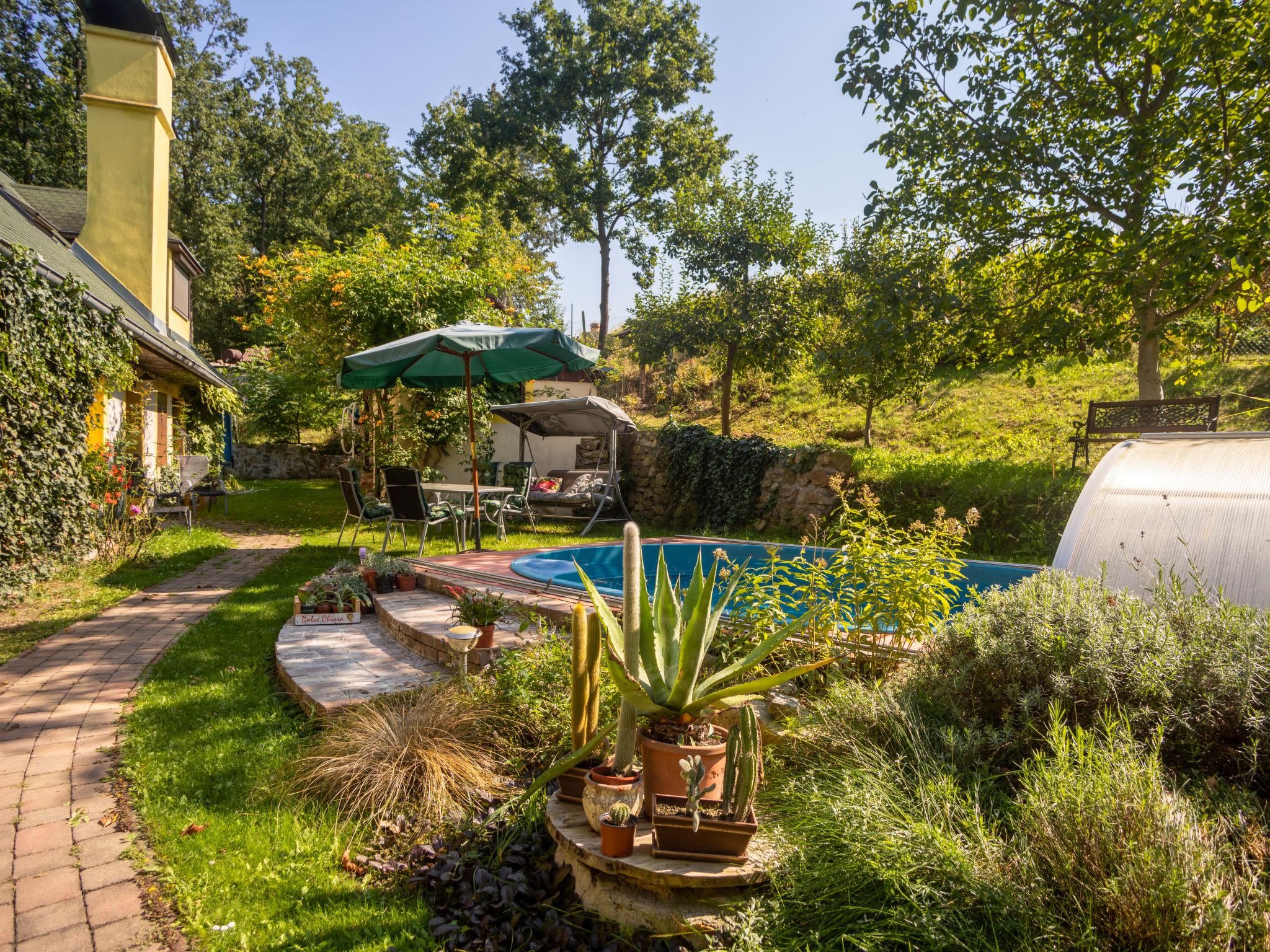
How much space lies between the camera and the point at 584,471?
1259 cm

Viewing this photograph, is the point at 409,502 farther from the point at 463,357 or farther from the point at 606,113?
the point at 606,113

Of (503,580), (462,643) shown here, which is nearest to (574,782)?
(462,643)

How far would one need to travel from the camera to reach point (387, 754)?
2.96 meters

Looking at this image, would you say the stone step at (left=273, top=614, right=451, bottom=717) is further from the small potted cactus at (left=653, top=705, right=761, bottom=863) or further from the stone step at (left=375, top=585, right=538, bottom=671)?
the small potted cactus at (left=653, top=705, right=761, bottom=863)

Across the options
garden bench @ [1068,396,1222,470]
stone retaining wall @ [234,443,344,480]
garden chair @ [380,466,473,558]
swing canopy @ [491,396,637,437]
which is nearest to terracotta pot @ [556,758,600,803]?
garden chair @ [380,466,473,558]

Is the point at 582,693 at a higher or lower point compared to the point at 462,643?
higher

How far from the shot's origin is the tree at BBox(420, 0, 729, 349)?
68.0 feet

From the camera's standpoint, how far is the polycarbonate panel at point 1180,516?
2.95m

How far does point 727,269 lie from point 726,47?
12.6 m

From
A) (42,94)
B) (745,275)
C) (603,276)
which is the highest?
(42,94)

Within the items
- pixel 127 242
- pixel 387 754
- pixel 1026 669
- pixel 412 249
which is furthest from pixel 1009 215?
pixel 127 242

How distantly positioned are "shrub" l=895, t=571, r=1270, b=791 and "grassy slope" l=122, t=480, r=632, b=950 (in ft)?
6.34

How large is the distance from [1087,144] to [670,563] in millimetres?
6764

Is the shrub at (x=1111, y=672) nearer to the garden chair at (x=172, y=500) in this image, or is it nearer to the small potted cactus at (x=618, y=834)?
the small potted cactus at (x=618, y=834)
